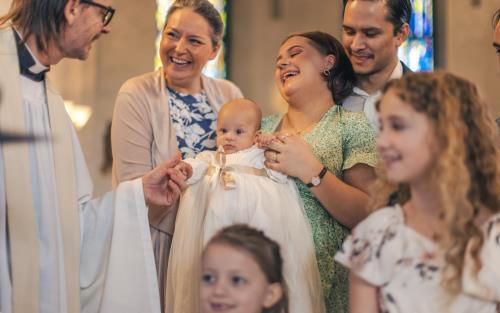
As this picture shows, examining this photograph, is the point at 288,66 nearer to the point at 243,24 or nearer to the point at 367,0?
the point at 367,0

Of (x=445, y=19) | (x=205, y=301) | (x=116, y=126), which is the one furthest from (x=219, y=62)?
(x=205, y=301)

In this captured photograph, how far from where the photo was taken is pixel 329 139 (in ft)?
10.9

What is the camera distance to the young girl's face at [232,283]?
2.63 metres

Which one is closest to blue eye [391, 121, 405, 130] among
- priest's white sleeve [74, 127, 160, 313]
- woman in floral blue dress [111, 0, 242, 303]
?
priest's white sleeve [74, 127, 160, 313]

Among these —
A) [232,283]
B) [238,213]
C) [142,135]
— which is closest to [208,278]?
[232,283]

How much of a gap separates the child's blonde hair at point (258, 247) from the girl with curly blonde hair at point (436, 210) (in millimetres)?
348

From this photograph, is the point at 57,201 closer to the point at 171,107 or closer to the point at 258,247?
the point at 258,247

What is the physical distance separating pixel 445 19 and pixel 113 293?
18.5 feet

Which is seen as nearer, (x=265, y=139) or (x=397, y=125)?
(x=397, y=125)


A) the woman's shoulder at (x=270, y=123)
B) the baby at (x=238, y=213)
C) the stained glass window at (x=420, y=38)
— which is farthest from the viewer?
the stained glass window at (x=420, y=38)

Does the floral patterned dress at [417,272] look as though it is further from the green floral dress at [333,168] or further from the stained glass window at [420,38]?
the stained glass window at [420,38]

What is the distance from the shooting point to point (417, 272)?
94.9 inches

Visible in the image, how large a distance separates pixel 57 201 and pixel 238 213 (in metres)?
0.68

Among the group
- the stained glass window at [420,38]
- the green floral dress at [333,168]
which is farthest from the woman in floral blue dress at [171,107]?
the stained glass window at [420,38]
